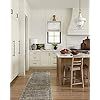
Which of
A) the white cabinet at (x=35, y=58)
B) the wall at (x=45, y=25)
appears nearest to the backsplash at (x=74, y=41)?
the wall at (x=45, y=25)

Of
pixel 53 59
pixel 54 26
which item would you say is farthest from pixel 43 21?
pixel 53 59

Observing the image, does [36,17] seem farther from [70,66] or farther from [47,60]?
[70,66]

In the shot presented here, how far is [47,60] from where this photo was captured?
10.1m

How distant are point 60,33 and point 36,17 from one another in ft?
4.44

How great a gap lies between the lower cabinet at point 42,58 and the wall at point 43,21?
747 millimetres

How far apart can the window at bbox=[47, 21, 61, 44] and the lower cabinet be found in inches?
34.5

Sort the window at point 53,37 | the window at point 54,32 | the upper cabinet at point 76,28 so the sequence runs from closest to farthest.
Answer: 1. the upper cabinet at point 76,28
2. the window at point 54,32
3. the window at point 53,37

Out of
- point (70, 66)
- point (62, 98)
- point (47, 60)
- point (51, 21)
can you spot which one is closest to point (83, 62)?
point (70, 66)

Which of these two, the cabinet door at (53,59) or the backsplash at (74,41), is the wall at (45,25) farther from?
the cabinet door at (53,59)

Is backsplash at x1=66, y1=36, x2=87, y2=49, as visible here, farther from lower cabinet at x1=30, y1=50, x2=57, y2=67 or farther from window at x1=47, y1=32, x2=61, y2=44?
lower cabinet at x1=30, y1=50, x2=57, y2=67

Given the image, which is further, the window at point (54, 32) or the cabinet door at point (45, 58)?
the window at point (54, 32)

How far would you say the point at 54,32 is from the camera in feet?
35.2

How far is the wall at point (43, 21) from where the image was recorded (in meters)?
10.5
